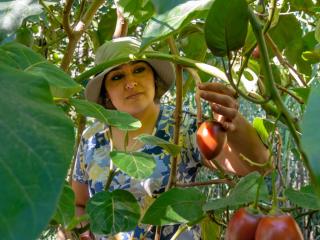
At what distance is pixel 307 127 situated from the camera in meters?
0.29

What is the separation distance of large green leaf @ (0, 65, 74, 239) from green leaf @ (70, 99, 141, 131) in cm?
20

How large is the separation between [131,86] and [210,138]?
2.00 ft

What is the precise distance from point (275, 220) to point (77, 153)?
1097mm

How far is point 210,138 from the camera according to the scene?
0.78 m

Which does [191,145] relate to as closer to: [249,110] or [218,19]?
[218,19]

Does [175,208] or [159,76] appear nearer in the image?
[175,208]

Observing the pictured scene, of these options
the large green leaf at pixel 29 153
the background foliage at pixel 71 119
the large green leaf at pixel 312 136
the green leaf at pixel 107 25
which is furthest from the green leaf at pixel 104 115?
the green leaf at pixel 107 25

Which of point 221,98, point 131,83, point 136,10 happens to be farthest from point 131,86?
point 221,98

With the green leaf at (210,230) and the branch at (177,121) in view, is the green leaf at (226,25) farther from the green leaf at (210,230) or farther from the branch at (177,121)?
the green leaf at (210,230)

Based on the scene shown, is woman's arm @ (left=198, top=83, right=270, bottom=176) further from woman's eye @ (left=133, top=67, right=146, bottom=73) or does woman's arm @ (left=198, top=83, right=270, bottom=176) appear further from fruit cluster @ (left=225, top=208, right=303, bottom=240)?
woman's eye @ (left=133, top=67, right=146, bottom=73)

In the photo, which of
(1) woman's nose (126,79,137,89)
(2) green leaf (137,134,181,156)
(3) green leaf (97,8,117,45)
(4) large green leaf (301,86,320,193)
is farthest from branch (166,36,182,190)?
(3) green leaf (97,8,117,45)

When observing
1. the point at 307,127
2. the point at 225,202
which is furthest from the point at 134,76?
the point at 307,127

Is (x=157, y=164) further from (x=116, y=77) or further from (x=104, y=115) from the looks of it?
(x=104, y=115)

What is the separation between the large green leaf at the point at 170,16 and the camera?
47 cm
